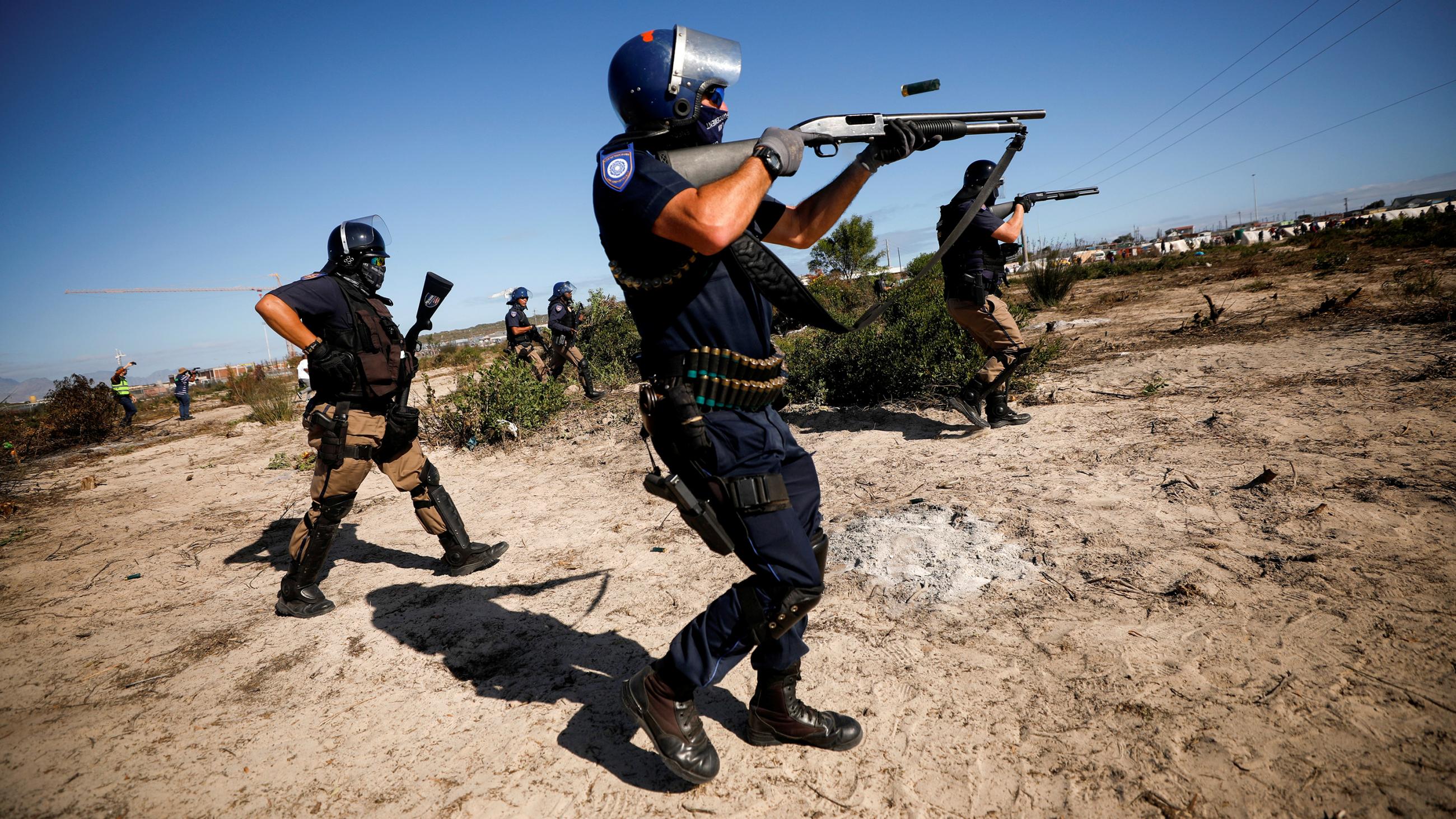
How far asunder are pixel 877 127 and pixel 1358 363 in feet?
18.8

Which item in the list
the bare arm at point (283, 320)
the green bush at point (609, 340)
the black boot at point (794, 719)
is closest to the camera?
the black boot at point (794, 719)

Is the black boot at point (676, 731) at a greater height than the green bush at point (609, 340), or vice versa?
the green bush at point (609, 340)

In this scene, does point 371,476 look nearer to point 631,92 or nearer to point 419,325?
point 419,325

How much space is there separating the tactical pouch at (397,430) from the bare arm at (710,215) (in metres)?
2.81

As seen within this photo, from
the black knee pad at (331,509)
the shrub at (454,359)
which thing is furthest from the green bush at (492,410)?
the shrub at (454,359)

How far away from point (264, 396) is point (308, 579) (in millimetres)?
13610

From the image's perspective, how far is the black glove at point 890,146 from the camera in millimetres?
2158

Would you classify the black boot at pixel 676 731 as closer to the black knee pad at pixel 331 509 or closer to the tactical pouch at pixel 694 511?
the tactical pouch at pixel 694 511

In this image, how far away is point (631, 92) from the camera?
6.10ft

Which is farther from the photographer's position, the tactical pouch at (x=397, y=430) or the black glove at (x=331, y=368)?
the tactical pouch at (x=397, y=430)

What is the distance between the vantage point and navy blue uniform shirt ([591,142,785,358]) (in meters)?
1.70

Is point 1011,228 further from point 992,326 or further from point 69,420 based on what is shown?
point 69,420

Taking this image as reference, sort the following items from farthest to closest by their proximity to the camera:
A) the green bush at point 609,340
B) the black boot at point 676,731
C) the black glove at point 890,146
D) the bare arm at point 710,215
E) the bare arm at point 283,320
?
1. the green bush at point 609,340
2. the bare arm at point 283,320
3. the black glove at point 890,146
4. the black boot at point 676,731
5. the bare arm at point 710,215

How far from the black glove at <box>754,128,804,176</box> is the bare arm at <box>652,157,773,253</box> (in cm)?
20
